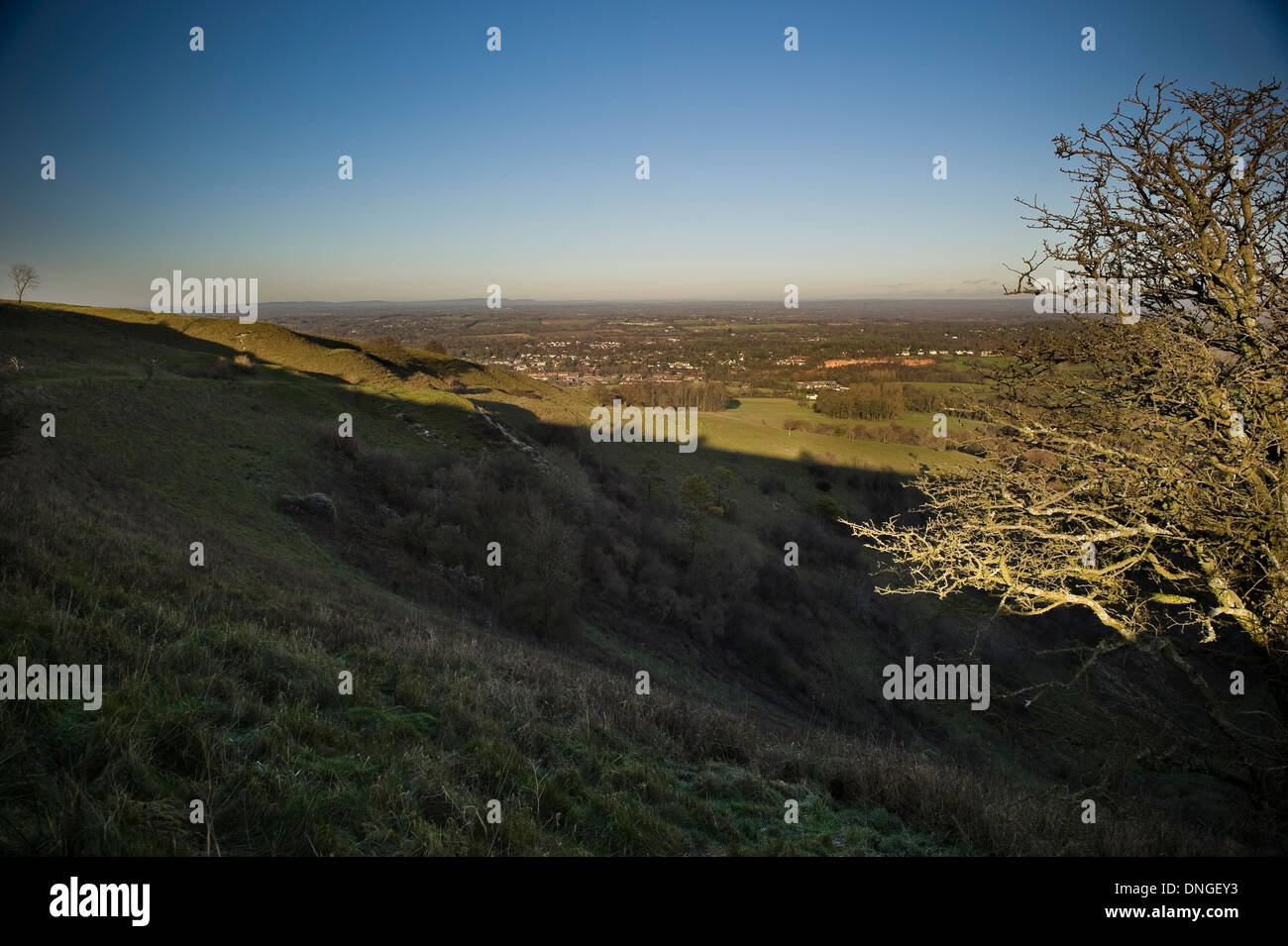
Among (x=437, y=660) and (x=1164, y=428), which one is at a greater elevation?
(x=1164, y=428)

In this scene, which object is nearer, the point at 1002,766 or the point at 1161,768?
the point at 1161,768

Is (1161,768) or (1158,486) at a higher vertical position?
(1158,486)

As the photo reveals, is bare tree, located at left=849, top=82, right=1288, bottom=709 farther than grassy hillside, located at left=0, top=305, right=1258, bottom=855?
Yes

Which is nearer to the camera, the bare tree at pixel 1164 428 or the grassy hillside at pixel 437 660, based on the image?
the grassy hillside at pixel 437 660
